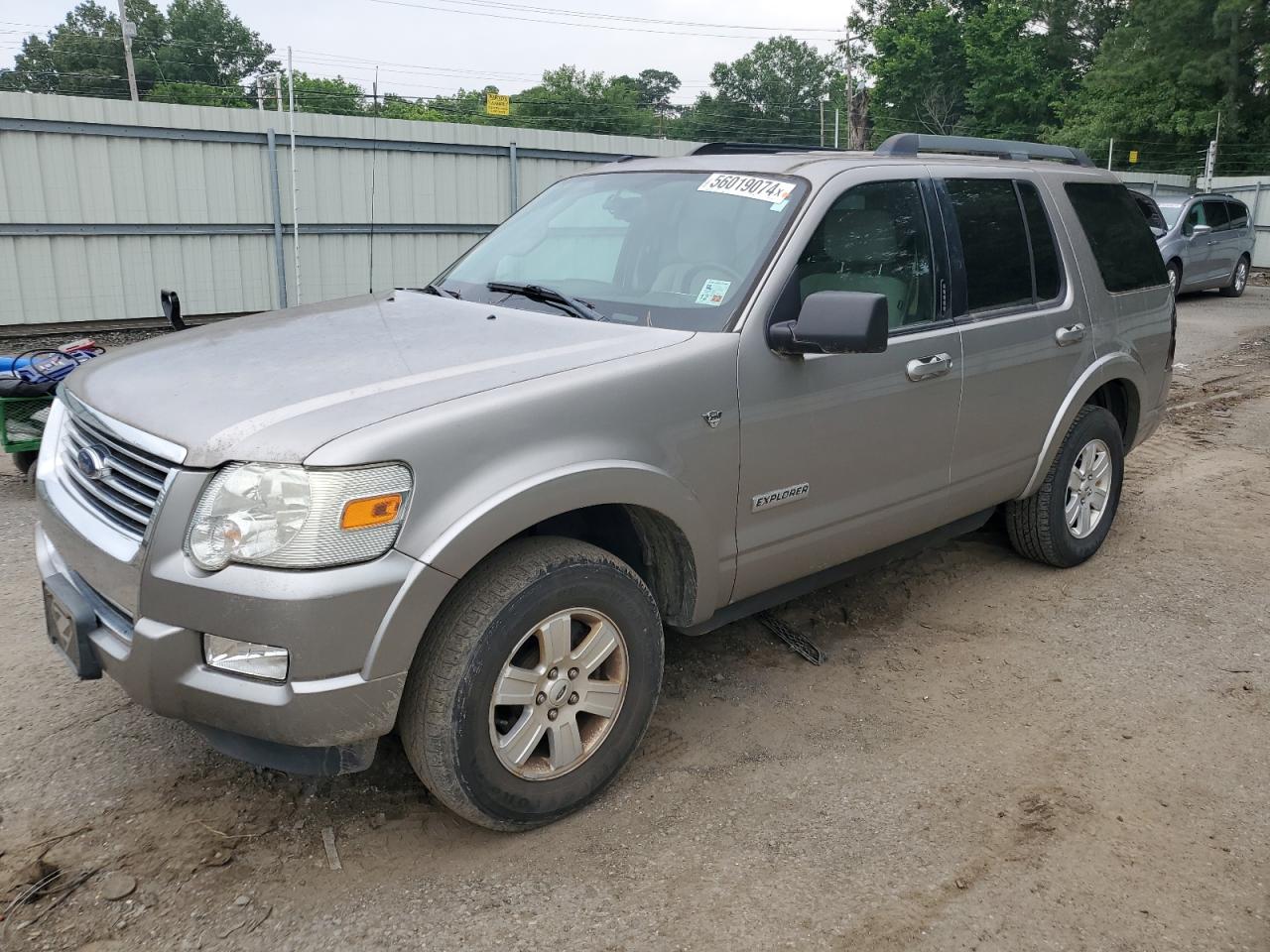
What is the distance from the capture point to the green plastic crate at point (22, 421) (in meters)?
6.04

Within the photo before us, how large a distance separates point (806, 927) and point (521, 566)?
1141 mm

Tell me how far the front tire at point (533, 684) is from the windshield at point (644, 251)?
0.92m

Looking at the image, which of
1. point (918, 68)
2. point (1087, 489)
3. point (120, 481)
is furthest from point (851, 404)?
point (918, 68)

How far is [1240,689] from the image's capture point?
391cm

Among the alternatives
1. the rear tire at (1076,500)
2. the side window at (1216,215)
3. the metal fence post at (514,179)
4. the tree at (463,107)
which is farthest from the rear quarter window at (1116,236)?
the tree at (463,107)

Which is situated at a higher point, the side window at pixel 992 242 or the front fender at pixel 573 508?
the side window at pixel 992 242

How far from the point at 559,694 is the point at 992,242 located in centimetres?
264

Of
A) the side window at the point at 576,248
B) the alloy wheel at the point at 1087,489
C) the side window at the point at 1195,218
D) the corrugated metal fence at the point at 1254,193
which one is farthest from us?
the corrugated metal fence at the point at 1254,193

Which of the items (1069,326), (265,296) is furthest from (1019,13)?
(1069,326)

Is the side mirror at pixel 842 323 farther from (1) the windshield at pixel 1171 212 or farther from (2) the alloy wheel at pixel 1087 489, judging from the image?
(1) the windshield at pixel 1171 212

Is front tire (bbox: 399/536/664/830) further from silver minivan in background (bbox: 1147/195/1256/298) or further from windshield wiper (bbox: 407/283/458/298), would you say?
silver minivan in background (bbox: 1147/195/1256/298)

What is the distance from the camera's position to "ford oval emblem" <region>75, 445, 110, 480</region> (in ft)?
9.14

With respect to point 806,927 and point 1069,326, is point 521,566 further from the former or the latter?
point 1069,326

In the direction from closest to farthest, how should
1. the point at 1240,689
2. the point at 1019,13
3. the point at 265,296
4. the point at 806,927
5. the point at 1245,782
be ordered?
the point at 806,927, the point at 1245,782, the point at 1240,689, the point at 265,296, the point at 1019,13
